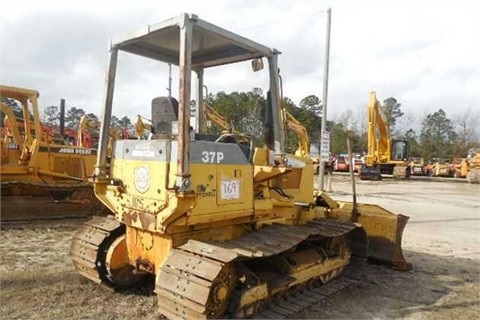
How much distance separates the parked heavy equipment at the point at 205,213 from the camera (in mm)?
4137

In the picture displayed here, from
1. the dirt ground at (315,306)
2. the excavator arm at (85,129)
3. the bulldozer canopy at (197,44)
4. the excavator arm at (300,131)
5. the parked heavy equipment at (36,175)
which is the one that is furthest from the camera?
the excavator arm at (300,131)

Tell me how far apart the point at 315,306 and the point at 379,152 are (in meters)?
25.5

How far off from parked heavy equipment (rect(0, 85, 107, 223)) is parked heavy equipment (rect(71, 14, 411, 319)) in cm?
510

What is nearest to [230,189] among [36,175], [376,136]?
[36,175]

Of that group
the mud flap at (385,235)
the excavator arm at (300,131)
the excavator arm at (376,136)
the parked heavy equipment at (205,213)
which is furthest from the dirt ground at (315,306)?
the excavator arm at (376,136)

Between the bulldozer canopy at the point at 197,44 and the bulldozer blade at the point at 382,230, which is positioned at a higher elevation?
the bulldozer canopy at the point at 197,44

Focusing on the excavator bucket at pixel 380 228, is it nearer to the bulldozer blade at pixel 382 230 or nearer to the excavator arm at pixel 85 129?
the bulldozer blade at pixel 382 230

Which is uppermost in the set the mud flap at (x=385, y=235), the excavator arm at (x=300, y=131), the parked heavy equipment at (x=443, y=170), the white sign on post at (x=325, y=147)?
the excavator arm at (x=300, y=131)

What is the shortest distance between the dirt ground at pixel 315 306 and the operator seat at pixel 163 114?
1936mm

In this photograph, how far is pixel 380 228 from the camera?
689 cm

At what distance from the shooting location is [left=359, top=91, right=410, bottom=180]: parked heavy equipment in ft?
87.7

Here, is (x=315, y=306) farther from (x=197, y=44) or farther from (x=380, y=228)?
(x=197, y=44)

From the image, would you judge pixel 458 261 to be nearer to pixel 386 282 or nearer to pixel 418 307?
pixel 386 282

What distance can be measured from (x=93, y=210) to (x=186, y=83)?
25.3ft
